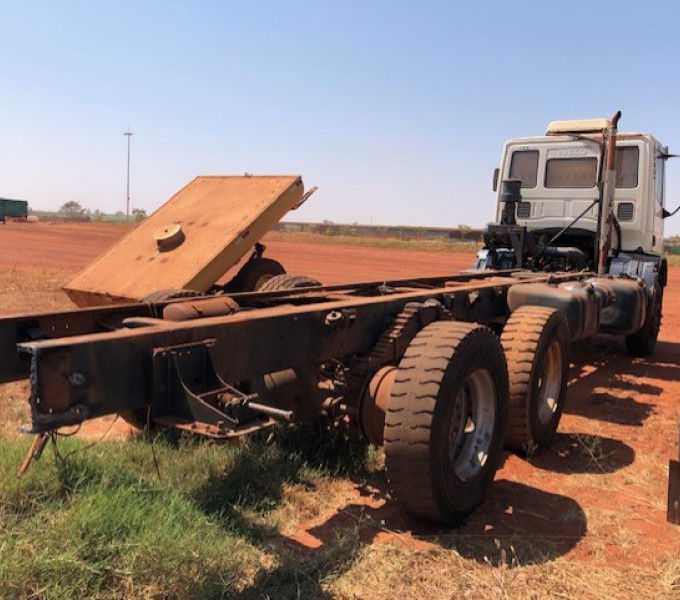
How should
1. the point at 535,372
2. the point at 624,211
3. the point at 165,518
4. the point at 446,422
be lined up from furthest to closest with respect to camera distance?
the point at 624,211, the point at 535,372, the point at 446,422, the point at 165,518

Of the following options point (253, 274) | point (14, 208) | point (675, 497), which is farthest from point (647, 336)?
point (14, 208)

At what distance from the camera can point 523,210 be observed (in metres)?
8.96

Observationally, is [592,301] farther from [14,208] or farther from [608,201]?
[14,208]

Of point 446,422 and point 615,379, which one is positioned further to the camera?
point 615,379

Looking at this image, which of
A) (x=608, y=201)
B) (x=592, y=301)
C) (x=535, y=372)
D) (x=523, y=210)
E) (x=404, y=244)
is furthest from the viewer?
(x=404, y=244)

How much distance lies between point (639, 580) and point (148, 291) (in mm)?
4935

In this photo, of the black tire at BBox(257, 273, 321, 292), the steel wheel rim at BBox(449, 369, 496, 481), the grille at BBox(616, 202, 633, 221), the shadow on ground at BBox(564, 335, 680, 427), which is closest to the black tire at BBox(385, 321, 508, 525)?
the steel wheel rim at BBox(449, 369, 496, 481)

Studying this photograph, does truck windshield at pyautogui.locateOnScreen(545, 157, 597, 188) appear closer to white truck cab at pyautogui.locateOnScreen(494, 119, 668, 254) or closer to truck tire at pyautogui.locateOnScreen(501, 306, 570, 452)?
white truck cab at pyautogui.locateOnScreen(494, 119, 668, 254)

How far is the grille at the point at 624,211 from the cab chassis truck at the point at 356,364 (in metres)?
1.72

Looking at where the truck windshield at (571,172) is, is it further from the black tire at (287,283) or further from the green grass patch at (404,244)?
the green grass patch at (404,244)

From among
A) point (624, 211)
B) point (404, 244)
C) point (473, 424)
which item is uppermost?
point (404, 244)

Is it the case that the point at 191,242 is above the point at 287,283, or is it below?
above

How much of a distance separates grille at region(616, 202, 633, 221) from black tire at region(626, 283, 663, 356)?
3.26 ft

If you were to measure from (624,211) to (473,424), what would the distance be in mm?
5536
